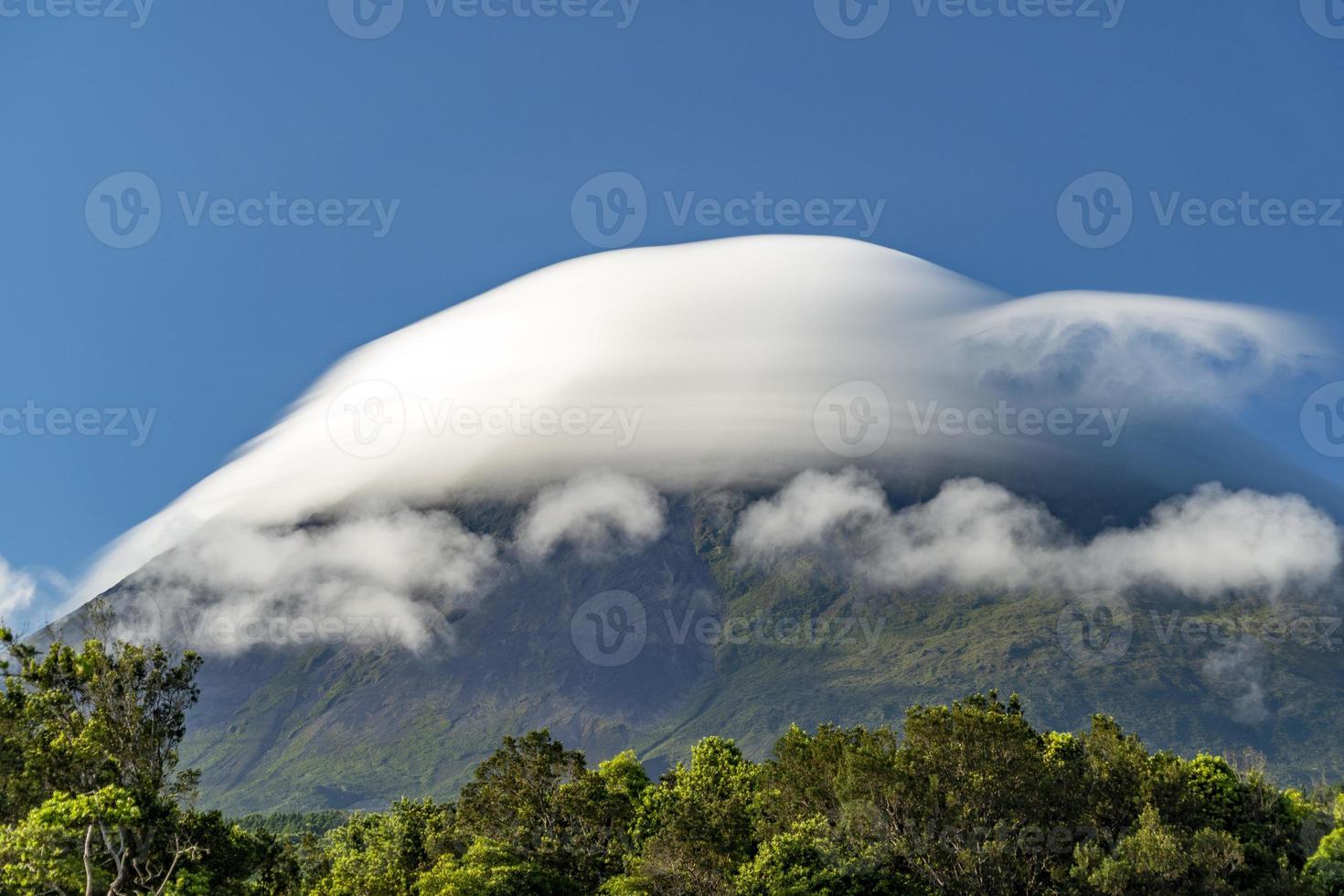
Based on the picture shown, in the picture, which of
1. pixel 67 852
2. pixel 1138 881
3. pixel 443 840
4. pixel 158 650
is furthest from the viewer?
pixel 443 840

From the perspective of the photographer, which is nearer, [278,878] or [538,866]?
[278,878]

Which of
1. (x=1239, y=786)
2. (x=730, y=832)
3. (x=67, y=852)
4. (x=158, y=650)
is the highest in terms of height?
(x=158, y=650)

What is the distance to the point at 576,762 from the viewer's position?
9769 centimetres

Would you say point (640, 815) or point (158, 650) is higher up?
point (158, 650)

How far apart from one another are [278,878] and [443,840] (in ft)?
70.3

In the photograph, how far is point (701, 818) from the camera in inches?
3095

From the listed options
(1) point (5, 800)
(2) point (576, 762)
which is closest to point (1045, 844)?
(2) point (576, 762)

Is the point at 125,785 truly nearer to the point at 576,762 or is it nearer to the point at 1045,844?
the point at 576,762

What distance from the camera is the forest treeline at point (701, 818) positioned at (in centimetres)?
5297

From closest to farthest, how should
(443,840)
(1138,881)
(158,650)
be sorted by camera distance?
(158,650)
(1138,881)
(443,840)

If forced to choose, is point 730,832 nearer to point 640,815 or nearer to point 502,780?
point 640,815

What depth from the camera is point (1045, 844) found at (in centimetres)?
7494

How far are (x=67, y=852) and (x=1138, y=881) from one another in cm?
6044

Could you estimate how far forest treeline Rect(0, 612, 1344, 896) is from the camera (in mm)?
52969
